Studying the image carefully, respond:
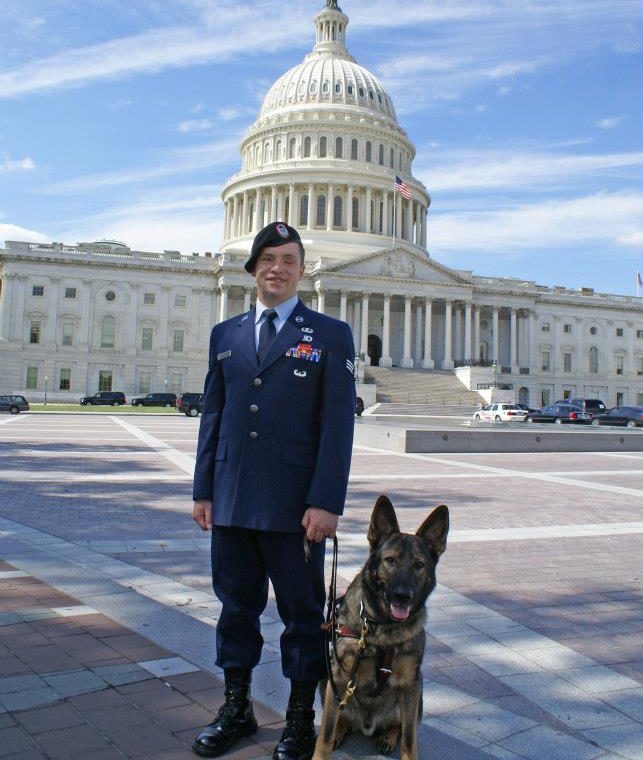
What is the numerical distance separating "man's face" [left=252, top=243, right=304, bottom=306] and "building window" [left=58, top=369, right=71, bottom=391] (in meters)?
67.8

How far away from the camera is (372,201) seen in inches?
3145

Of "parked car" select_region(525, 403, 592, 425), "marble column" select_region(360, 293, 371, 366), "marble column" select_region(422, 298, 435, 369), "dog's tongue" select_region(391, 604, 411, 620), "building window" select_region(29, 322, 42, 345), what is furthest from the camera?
"marble column" select_region(422, 298, 435, 369)

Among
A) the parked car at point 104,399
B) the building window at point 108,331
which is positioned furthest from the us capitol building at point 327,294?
the parked car at point 104,399

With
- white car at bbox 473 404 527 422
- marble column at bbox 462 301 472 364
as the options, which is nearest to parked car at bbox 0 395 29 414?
white car at bbox 473 404 527 422

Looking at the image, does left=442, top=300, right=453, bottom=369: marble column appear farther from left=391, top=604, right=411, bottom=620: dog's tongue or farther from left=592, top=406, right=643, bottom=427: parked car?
left=391, top=604, right=411, bottom=620: dog's tongue

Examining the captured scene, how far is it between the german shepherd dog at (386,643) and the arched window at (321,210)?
7821cm

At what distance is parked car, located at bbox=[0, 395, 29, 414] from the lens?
140 ft

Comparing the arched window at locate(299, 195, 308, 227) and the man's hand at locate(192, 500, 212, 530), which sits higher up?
the arched window at locate(299, 195, 308, 227)

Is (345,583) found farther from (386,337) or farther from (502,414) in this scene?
(386,337)

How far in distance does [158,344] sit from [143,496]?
59.5m

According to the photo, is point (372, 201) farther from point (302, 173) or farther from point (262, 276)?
point (262, 276)

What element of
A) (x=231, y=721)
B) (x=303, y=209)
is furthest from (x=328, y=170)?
(x=231, y=721)

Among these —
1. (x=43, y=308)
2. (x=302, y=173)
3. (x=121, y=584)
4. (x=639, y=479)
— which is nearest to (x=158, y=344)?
(x=43, y=308)

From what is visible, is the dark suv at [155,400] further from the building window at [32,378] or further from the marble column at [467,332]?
the marble column at [467,332]
